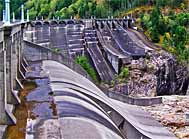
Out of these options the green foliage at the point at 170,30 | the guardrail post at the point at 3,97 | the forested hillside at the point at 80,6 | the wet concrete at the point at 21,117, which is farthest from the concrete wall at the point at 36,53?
the forested hillside at the point at 80,6

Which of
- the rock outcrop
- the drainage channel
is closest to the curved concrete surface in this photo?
the drainage channel

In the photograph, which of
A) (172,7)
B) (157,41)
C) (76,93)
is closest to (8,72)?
(76,93)

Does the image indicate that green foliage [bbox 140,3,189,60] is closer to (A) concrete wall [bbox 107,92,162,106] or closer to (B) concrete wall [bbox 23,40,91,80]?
(A) concrete wall [bbox 107,92,162,106]

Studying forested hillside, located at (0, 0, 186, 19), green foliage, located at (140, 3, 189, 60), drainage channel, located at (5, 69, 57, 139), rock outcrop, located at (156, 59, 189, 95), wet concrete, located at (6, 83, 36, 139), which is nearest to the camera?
wet concrete, located at (6, 83, 36, 139)

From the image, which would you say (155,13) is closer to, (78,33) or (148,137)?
(78,33)

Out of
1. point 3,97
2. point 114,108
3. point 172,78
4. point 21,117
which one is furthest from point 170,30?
point 3,97

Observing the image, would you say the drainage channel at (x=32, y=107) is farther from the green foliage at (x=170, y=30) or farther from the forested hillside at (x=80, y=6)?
the forested hillside at (x=80, y=6)

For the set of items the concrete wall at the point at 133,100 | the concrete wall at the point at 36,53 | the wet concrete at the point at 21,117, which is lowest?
the concrete wall at the point at 133,100

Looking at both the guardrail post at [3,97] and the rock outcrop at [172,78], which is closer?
the guardrail post at [3,97]

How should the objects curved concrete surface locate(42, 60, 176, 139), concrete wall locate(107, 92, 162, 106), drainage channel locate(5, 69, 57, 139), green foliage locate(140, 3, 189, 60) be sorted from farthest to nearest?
green foliage locate(140, 3, 189, 60) → concrete wall locate(107, 92, 162, 106) → curved concrete surface locate(42, 60, 176, 139) → drainage channel locate(5, 69, 57, 139)
